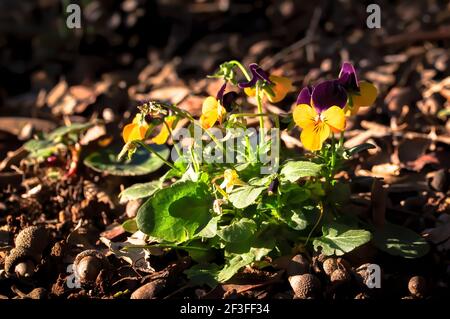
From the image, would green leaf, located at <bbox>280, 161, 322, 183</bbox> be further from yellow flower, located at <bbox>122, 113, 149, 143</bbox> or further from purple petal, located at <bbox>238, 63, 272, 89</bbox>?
yellow flower, located at <bbox>122, 113, 149, 143</bbox>

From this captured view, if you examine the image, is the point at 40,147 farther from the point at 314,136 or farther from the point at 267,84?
the point at 314,136

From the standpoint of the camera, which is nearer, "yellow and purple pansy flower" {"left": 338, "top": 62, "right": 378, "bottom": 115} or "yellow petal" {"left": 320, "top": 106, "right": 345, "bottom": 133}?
"yellow petal" {"left": 320, "top": 106, "right": 345, "bottom": 133}

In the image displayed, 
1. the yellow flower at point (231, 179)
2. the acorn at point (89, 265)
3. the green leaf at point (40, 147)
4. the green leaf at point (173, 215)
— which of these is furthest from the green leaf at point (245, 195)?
the green leaf at point (40, 147)

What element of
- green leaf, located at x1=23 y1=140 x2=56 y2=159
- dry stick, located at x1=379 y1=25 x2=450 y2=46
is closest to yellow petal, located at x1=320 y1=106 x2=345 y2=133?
green leaf, located at x1=23 y1=140 x2=56 y2=159

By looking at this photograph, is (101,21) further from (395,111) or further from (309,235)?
(309,235)
